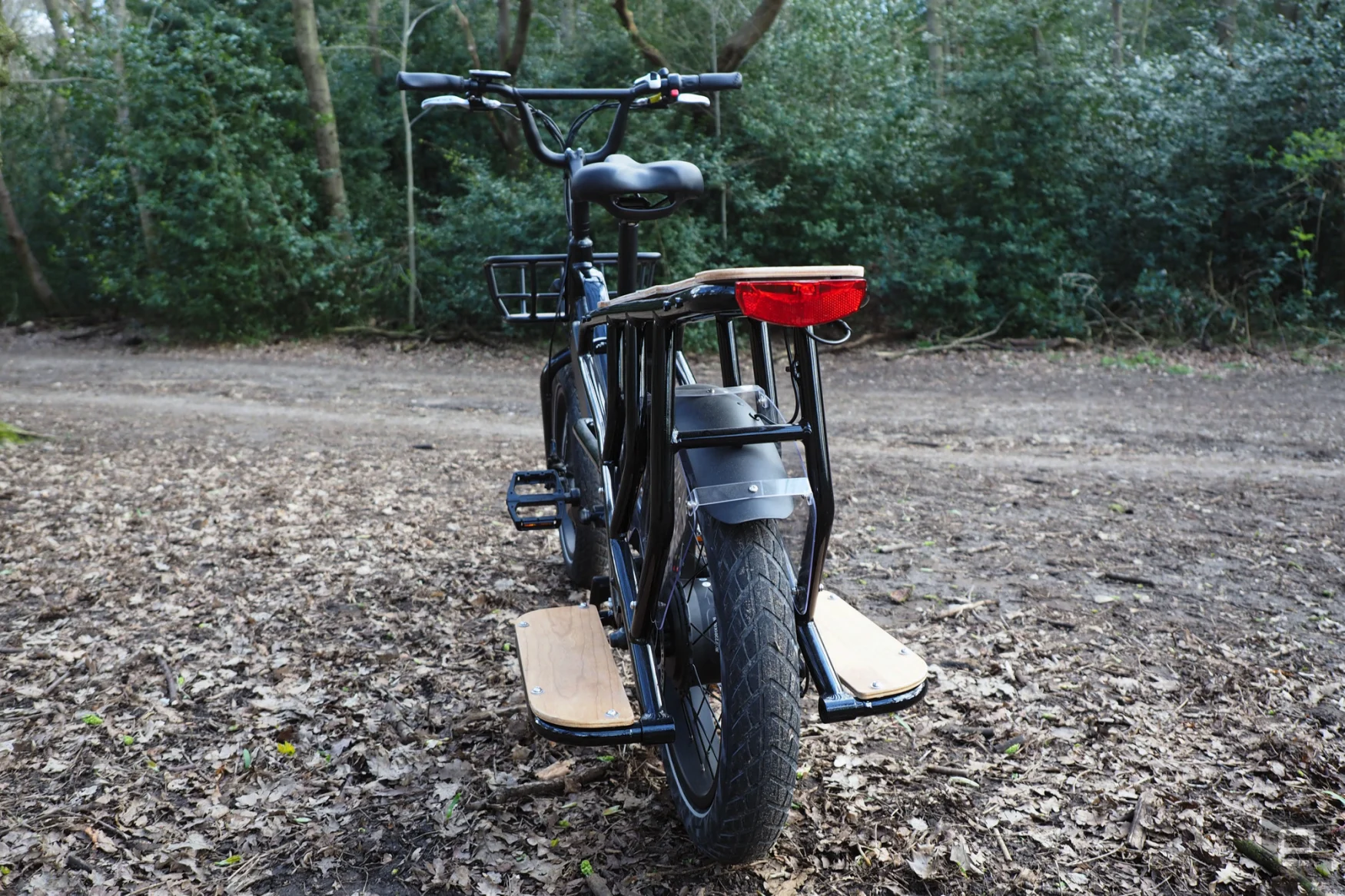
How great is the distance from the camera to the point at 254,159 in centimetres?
1341

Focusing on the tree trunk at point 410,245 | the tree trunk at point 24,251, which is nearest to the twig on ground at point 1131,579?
the tree trunk at point 410,245

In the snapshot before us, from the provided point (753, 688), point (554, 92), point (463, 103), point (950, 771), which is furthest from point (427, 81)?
point (950, 771)

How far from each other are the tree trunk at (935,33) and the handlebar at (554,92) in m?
11.5

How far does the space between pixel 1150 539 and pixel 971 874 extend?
2.84m

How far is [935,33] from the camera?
15.7 metres

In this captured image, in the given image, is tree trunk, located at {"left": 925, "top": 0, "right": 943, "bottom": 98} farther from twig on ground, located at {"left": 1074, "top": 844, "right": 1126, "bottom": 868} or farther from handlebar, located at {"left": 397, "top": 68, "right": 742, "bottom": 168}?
twig on ground, located at {"left": 1074, "top": 844, "right": 1126, "bottom": 868}

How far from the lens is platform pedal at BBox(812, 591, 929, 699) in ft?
7.06

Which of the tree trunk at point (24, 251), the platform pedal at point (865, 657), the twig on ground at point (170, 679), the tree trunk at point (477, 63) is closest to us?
the platform pedal at point (865, 657)

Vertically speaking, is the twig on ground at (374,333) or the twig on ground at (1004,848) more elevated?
the twig on ground at (1004,848)

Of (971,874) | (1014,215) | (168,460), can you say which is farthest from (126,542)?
(1014,215)

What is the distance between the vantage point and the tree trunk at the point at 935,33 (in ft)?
47.1

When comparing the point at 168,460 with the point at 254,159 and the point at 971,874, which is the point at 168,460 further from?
the point at 254,159

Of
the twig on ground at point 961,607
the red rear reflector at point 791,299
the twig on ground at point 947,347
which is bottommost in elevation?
the twig on ground at point 947,347

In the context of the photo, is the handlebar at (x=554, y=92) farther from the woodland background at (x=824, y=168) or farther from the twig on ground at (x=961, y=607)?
the woodland background at (x=824, y=168)
